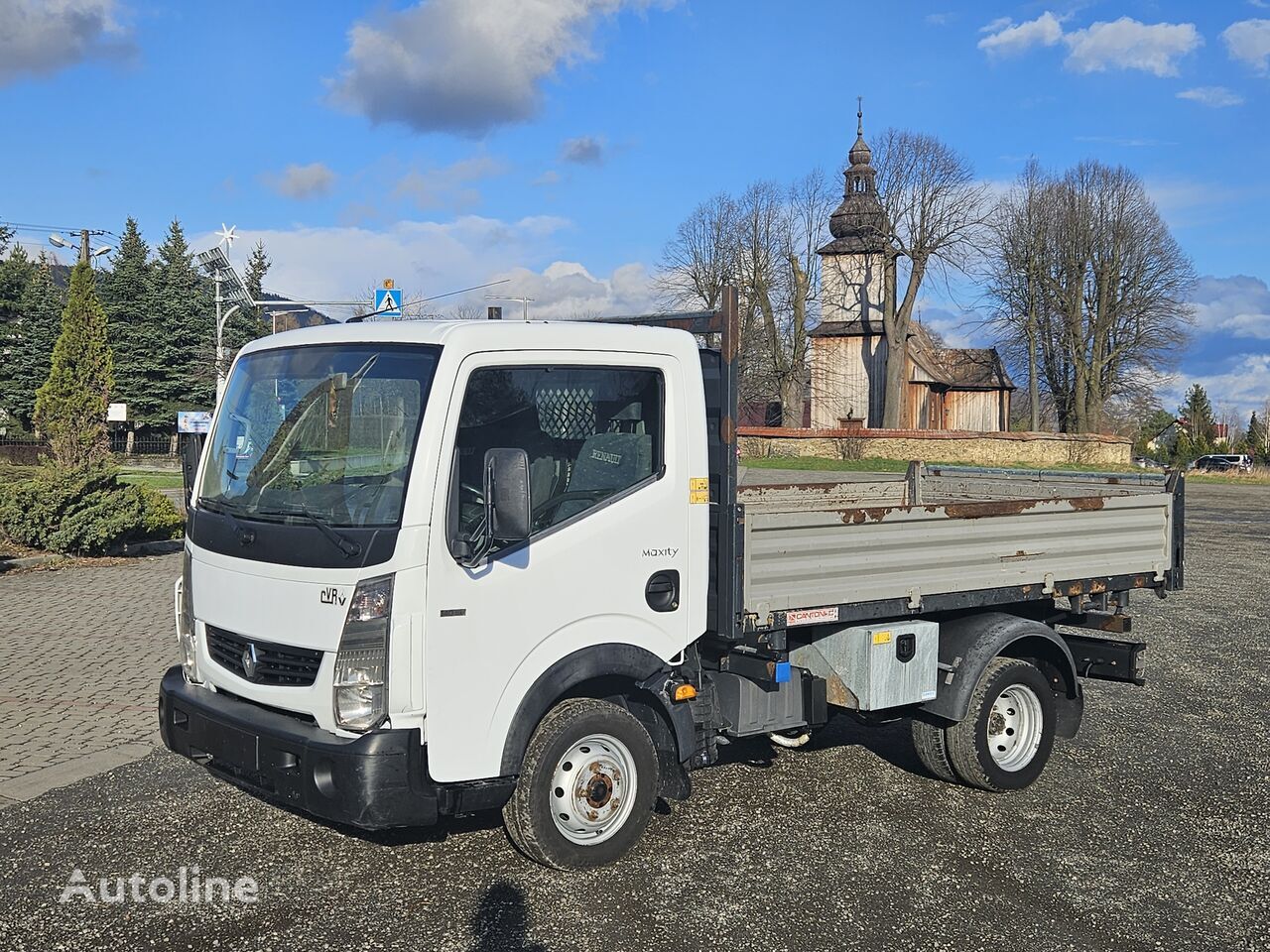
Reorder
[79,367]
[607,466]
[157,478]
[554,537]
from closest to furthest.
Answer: [554,537] → [607,466] → [79,367] → [157,478]

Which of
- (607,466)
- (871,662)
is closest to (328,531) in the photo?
(607,466)

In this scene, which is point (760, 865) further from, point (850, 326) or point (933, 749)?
point (850, 326)

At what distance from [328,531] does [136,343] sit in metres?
56.3

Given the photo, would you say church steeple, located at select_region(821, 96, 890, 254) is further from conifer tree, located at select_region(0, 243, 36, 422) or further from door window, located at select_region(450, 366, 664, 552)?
door window, located at select_region(450, 366, 664, 552)

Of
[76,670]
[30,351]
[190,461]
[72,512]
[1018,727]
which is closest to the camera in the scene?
[190,461]

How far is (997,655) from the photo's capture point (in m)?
6.42

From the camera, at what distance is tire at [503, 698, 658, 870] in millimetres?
4809

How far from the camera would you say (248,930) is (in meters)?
4.51

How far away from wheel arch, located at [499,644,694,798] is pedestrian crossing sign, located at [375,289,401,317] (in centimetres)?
202

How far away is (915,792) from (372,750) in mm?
3416

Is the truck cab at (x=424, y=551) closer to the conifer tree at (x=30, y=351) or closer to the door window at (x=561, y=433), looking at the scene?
the door window at (x=561, y=433)

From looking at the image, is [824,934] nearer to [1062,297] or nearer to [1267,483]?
[1267,483]

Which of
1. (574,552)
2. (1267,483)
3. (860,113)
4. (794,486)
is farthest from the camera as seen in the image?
(860,113)

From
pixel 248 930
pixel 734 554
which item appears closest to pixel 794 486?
pixel 734 554
